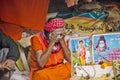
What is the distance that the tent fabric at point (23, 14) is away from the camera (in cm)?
250

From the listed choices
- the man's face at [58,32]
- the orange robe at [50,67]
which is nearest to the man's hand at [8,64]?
the orange robe at [50,67]

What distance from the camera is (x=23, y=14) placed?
253cm

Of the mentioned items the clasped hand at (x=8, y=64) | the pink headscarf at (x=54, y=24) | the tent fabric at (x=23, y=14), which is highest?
the tent fabric at (x=23, y=14)

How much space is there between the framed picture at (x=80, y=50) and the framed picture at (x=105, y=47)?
44 millimetres

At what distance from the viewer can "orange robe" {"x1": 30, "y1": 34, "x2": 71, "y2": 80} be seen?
2.52 meters

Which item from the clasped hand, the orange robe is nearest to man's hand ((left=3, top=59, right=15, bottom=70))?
the clasped hand

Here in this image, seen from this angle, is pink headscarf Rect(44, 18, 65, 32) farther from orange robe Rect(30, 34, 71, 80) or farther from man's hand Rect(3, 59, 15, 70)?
man's hand Rect(3, 59, 15, 70)

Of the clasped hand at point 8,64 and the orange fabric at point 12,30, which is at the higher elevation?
the orange fabric at point 12,30

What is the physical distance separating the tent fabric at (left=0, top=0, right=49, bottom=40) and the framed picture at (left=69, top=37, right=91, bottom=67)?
0.85ft

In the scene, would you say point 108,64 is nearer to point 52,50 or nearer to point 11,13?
point 52,50

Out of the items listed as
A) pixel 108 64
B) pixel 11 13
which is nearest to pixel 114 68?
pixel 108 64

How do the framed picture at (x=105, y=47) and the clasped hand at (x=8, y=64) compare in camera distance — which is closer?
the clasped hand at (x=8, y=64)

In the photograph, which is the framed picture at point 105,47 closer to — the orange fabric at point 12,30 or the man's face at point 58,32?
the man's face at point 58,32

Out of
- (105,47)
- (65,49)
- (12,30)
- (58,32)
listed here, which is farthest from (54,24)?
(105,47)
